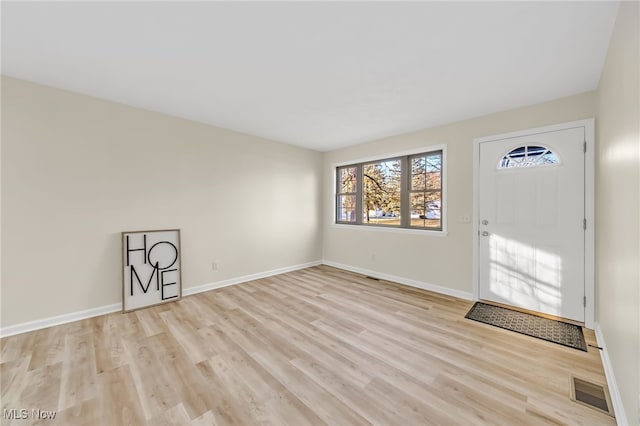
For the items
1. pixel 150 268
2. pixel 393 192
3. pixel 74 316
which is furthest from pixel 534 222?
pixel 74 316

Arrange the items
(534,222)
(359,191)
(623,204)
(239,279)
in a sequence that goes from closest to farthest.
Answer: (623,204), (534,222), (239,279), (359,191)

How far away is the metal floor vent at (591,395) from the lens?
1628 mm

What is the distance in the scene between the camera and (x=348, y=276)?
15.3 feet

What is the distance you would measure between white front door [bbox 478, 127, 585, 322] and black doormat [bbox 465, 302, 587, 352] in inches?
6.6

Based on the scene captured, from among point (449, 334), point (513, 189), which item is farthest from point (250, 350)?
point (513, 189)

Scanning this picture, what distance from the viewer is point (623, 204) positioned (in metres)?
1.55

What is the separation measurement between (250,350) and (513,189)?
139 inches

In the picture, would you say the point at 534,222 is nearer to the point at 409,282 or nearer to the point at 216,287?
the point at 409,282

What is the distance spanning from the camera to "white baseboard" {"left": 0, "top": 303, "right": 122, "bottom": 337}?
2494 mm

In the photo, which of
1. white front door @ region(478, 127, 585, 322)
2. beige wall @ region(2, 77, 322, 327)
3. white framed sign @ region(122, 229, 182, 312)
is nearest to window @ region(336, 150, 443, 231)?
white front door @ region(478, 127, 585, 322)

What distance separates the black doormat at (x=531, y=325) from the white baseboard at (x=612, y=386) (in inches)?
5.2

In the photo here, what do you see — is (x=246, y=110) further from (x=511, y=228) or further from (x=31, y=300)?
(x=511, y=228)

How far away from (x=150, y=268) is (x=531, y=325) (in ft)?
15.2

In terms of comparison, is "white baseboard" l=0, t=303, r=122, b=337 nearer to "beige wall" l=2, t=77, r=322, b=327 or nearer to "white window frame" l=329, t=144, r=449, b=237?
"beige wall" l=2, t=77, r=322, b=327
